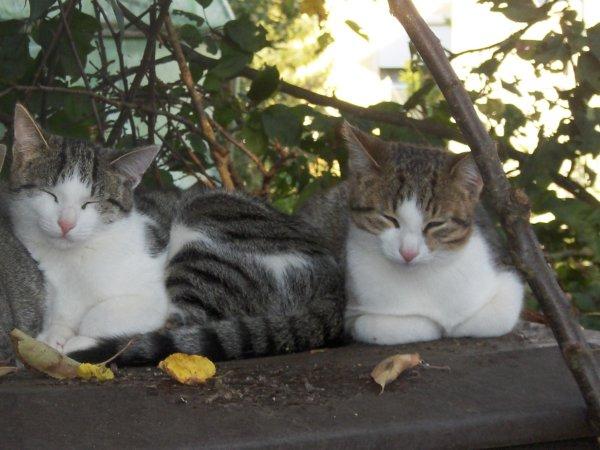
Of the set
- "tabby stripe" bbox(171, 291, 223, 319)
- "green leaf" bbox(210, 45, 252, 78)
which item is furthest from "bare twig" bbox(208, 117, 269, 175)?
"tabby stripe" bbox(171, 291, 223, 319)

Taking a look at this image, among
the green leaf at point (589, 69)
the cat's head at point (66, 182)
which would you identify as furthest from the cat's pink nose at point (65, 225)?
the green leaf at point (589, 69)

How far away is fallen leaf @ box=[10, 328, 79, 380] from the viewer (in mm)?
2057

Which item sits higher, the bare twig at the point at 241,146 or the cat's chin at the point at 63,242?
the bare twig at the point at 241,146

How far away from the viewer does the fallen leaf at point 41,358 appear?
6.75 feet

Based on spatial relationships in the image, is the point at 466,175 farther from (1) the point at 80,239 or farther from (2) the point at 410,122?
(1) the point at 80,239

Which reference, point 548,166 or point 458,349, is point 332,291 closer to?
point 458,349

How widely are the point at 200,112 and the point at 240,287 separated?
106 cm

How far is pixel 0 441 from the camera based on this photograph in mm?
1672

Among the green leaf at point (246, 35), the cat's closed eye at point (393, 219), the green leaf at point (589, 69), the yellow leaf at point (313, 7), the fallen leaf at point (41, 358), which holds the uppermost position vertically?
the yellow leaf at point (313, 7)

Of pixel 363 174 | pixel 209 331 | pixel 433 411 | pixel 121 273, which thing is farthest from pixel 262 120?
pixel 433 411

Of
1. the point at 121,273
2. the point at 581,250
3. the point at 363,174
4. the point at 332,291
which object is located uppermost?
the point at 363,174

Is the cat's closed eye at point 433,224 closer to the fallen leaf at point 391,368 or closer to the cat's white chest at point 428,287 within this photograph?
the cat's white chest at point 428,287

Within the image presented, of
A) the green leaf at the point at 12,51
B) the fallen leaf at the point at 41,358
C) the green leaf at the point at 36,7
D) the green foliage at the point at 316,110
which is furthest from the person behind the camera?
the green leaf at the point at 12,51

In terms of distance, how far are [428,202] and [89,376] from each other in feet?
3.70
